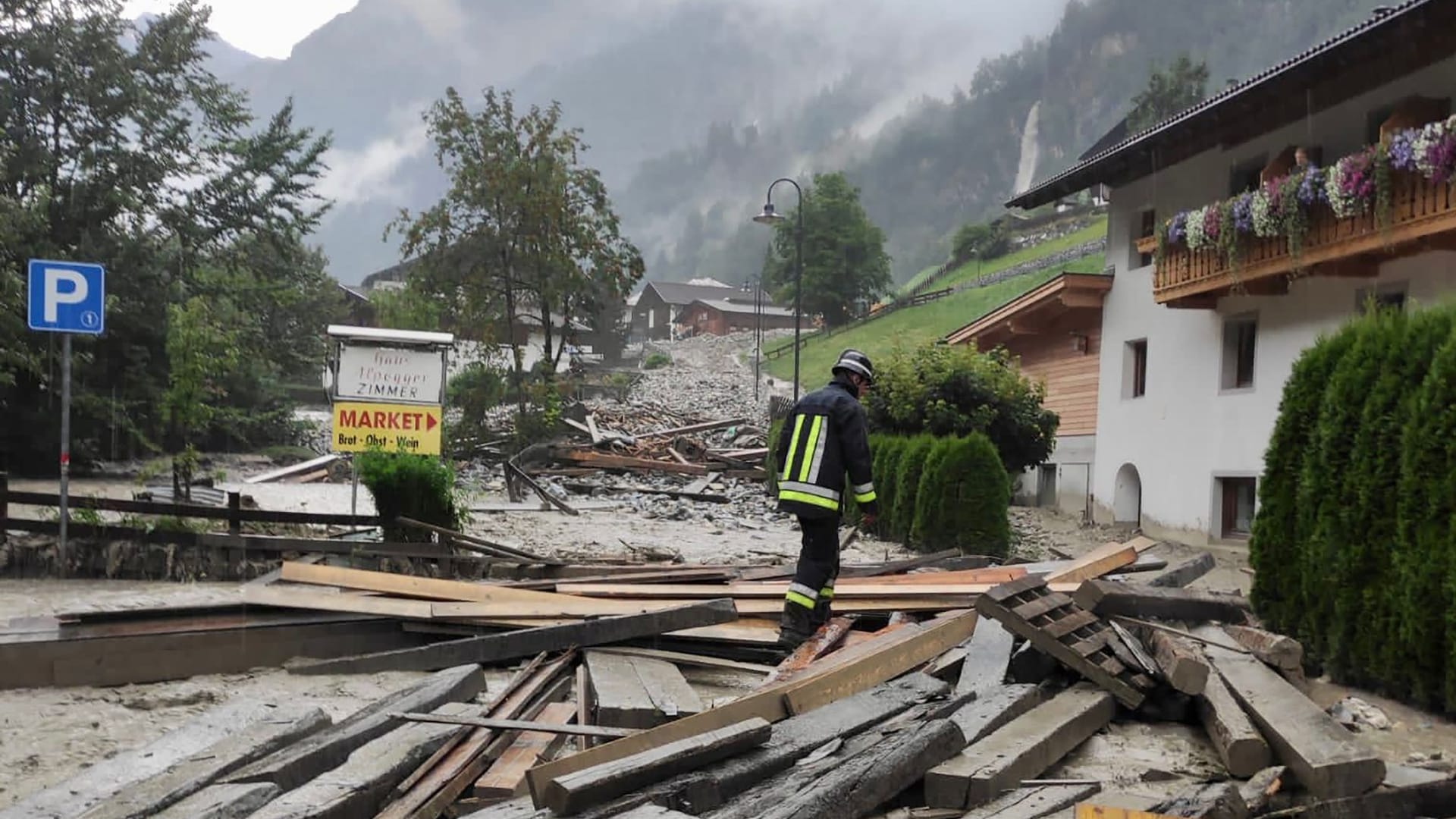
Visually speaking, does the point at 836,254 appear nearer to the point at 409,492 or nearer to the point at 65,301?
the point at 409,492

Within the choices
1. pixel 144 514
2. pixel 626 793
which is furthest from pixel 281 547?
pixel 626 793

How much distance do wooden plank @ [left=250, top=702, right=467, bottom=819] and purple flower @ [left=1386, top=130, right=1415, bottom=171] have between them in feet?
41.6

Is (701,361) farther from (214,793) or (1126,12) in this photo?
(1126,12)

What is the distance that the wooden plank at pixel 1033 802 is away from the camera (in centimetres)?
411

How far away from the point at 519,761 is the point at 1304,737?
3.55 metres

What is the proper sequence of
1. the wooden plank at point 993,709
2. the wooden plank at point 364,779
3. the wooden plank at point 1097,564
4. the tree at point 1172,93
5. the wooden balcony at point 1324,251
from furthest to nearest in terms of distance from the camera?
the tree at point 1172,93
the wooden balcony at point 1324,251
the wooden plank at point 1097,564
the wooden plank at point 993,709
the wooden plank at point 364,779

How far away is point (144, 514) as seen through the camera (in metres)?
11.6

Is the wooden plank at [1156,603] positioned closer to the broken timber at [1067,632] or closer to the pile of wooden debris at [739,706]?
the pile of wooden debris at [739,706]

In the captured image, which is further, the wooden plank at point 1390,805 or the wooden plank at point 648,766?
the wooden plank at point 1390,805

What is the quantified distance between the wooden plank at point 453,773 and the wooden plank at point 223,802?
45 cm

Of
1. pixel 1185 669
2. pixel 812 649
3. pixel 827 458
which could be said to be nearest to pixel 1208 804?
pixel 1185 669

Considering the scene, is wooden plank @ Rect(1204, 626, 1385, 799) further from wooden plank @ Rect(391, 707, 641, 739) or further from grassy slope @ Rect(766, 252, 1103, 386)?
grassy slope @ Rect(766, 252, 1103, 386)

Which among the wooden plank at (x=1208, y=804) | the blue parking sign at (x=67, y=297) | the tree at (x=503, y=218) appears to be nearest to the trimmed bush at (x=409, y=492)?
the blue parking sign at (x=67, y=297)

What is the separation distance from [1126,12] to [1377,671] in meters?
147
